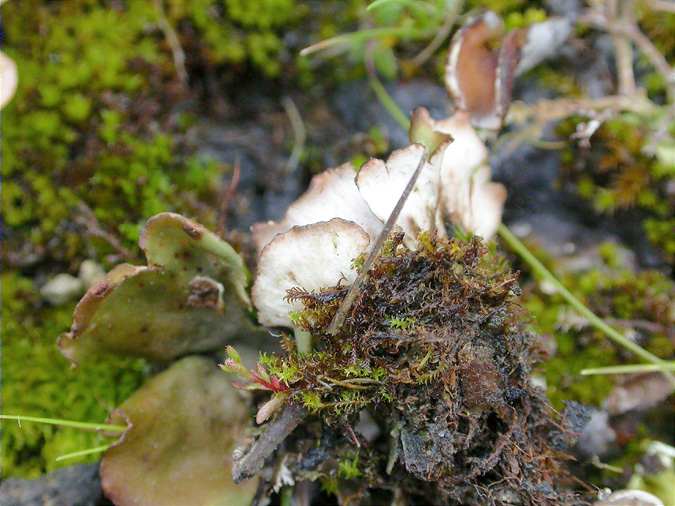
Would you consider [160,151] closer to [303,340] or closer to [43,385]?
[43,385]

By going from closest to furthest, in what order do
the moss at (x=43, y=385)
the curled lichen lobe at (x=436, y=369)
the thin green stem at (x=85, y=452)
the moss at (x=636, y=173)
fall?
the curled lichen lobe at (x=436, y=369) → the thin green stem at (x=85, y=452) → the moss at (x=43, y=385) → the moss at (x=636, y=173)

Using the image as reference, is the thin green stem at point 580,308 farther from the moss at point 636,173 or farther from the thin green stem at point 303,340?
the thin green stem at point 303,340

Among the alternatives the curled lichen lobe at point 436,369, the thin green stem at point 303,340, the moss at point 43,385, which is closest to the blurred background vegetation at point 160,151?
the moss at point 43,385

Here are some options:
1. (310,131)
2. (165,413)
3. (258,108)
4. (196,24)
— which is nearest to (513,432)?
(165,413)

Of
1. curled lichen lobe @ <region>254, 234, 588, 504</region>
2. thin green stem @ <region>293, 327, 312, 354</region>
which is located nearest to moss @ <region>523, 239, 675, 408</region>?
curled lichen lobe @ <region>254, 234, 588, 504</region>

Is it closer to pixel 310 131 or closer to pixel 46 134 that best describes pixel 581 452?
pixel 310 131

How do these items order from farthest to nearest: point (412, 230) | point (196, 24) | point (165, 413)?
point (196, 24) → point (165, 413) → point (412, 230)

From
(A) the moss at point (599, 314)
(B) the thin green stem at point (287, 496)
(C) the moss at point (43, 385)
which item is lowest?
(A) the moss at point (599, 314)
